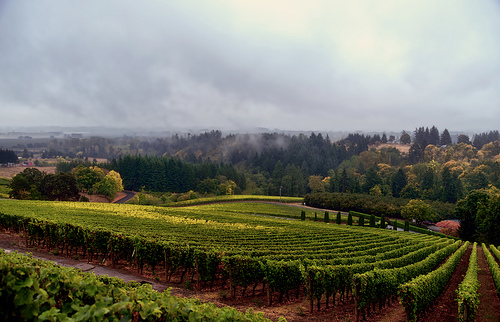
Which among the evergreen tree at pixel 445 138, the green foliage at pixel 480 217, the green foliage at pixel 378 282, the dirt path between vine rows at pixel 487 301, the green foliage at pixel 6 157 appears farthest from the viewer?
the evergreen tree at pixel 445 138

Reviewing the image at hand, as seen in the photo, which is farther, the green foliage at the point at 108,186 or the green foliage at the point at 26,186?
the green foliage at the point at 108,186

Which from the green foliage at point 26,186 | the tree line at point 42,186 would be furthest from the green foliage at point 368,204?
the green foliage at point 26,186

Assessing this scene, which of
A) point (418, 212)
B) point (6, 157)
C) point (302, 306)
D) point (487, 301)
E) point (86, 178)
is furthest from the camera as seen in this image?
point (6, 157)

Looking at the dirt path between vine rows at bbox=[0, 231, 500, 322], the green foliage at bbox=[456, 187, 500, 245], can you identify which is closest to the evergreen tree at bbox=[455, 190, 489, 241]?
the green foliage at bbox=[456, 187, 500, 245]

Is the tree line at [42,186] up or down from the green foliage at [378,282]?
down

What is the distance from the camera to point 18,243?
18.7 m

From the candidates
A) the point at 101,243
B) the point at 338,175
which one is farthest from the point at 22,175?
the point at 338,175

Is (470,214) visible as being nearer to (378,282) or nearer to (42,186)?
(378,282)

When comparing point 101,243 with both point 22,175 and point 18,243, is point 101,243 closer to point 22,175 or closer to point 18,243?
point 18,243

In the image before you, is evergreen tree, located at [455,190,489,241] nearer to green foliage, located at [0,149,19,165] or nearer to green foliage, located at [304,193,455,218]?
green foliage, located at [304,193,455,218]

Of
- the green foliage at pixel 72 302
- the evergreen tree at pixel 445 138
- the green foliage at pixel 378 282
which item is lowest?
the green foliage at pixel 378 282

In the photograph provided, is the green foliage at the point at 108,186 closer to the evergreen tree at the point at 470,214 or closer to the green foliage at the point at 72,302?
the green foliage at the point at 72,302

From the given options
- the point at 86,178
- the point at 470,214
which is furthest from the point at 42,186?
the point at 470,214

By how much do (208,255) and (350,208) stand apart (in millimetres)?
67908
